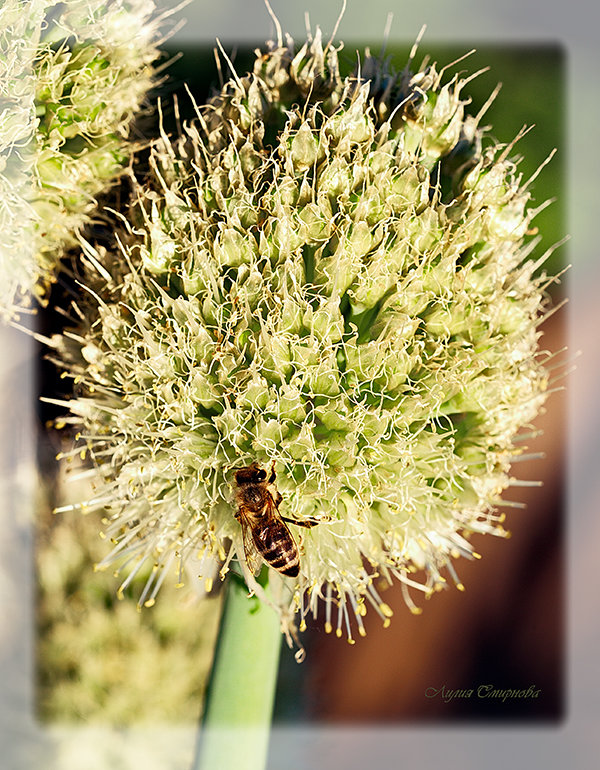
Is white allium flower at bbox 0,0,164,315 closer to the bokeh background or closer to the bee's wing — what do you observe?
the bokeh background

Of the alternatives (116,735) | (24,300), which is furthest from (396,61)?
(116,735)

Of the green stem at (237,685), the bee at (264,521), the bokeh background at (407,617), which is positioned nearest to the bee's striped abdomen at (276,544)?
the bee at (264,521)

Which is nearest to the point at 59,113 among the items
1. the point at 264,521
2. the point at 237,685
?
the point at 264,521

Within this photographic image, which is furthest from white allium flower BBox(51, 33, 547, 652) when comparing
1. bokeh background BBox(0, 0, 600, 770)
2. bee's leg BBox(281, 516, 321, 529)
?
bokeh background BBox(0, 0, 600, 770)

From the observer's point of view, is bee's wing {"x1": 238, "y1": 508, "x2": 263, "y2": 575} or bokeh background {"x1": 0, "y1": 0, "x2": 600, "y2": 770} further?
bokeh background {"x1": 0, "y1": 0, "x2": 600, "y2": 770}

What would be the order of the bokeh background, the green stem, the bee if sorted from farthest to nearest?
the bokeh background → the green stem → the bee

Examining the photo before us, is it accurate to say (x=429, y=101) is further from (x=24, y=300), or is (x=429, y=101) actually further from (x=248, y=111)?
(x=24, y=300)

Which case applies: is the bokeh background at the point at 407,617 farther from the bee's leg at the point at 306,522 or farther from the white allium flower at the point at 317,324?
the bee's leg at the point at 306,522

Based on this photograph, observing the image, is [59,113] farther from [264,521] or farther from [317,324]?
[264,521]
